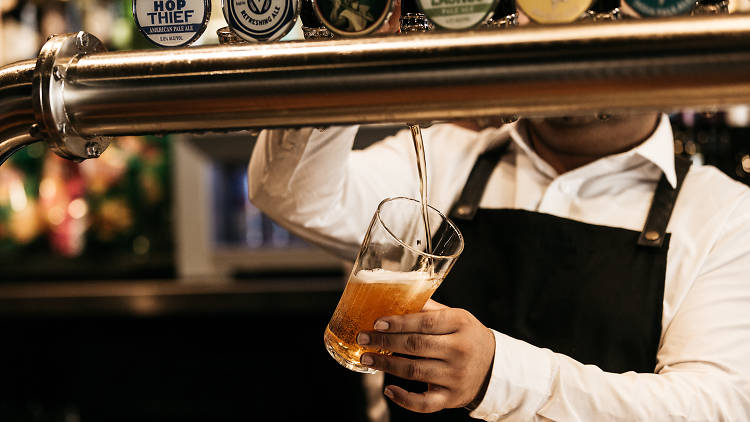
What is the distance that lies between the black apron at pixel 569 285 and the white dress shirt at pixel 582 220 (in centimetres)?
3

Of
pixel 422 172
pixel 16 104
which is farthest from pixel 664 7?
pixel 16 104

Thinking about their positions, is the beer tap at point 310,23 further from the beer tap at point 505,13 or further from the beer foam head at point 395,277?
the beer foam head at point 395,277

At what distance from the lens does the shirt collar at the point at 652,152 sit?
139 centimetres

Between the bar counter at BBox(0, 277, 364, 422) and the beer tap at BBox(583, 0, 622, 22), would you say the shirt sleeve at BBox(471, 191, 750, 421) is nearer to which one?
the beer tap at BBox(583, 0, 622, 22)

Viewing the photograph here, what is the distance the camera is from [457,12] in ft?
2.00

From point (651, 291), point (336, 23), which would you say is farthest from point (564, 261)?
point (336, 23)

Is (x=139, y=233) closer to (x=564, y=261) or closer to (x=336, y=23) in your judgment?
(x=564, y=261)

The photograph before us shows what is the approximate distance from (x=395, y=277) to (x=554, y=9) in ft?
1.51

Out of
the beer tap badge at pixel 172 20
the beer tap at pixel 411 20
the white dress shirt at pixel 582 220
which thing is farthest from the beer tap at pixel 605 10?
the white dress shirt at pixel 582 220

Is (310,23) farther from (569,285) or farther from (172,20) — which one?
(569,285)

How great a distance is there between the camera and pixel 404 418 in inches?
54.1

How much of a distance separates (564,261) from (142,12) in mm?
889

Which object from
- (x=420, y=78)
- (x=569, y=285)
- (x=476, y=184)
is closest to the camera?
(x=420, y=78)

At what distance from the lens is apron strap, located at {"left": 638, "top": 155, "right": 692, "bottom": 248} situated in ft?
4.29
